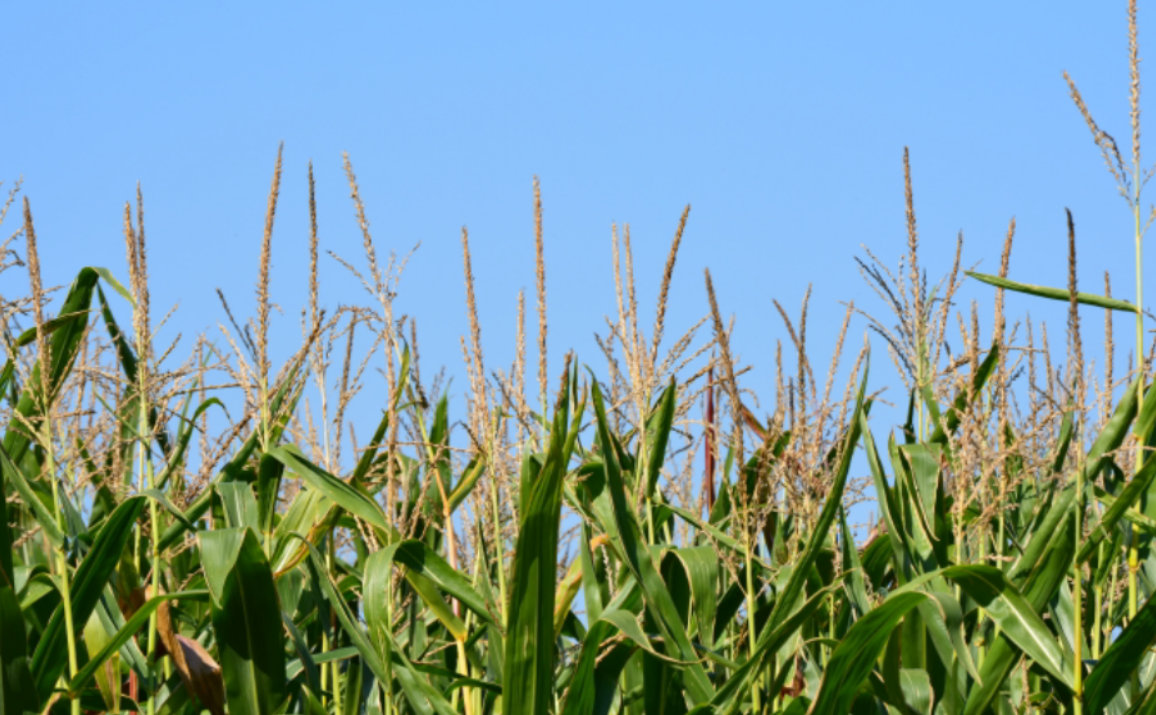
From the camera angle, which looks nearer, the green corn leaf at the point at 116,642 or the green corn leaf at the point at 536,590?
the green corn leaf at the point at 536,590

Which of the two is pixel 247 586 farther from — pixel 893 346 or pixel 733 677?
pixel 893 346

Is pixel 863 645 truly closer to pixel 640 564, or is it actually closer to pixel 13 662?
pixel 640 564

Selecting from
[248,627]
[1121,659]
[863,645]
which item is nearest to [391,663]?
[248,627]

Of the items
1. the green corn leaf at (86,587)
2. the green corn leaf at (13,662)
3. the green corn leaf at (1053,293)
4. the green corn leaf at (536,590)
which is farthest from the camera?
the green corn leaf at (1053,293)

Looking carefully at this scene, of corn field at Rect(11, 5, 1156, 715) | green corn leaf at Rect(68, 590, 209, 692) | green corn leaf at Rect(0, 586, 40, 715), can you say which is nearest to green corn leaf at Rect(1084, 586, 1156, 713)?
corn field at Rect(11, 5, 1156, 715)

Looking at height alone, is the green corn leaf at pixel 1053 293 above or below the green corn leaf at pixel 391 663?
above

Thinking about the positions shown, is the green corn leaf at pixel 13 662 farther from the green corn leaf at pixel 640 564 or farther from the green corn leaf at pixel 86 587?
the green corn leaf at pixel 640 564

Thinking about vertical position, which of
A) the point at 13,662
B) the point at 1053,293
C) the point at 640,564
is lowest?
the point at 13,662

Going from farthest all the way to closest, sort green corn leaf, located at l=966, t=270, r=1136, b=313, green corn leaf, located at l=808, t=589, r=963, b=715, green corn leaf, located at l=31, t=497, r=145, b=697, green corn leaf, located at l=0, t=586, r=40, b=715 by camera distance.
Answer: green corn leaf, located at l=966, t=270, r=1136, b=313, green corn leaf, located at l=31, t=497, r=145, b=697, green corn leaf, located at l=0, t=586, r=40, b=715, green corn leaf, located at l=808, t=589, r=963, b=715

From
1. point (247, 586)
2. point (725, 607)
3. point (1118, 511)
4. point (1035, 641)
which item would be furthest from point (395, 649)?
point (1118, 511)

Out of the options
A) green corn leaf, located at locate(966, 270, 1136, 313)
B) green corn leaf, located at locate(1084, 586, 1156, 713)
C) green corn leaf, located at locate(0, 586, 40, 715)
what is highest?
green corn leaf, located at locate(966, 270, 1136, 313)

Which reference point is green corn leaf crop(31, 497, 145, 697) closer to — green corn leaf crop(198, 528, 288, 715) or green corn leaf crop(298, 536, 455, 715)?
green corn leaf crop(198, 528, 288, 715)

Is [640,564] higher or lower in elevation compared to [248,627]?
higher

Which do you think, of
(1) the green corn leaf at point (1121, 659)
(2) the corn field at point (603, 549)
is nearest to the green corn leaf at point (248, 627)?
(2) the corn field at point (603, 549)
